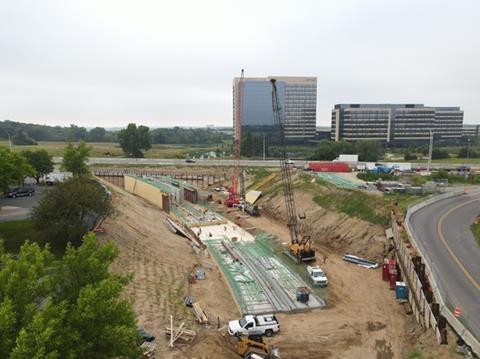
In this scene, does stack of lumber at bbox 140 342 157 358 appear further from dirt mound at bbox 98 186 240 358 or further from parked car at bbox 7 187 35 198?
parked car at bbox 7 187 35 198

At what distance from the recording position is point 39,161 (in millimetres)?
72875

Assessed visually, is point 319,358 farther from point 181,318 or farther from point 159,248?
point 159,248

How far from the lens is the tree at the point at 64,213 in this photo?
3465 cm

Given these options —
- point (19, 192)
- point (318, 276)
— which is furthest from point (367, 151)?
point (19, 192)

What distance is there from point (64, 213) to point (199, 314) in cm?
1695

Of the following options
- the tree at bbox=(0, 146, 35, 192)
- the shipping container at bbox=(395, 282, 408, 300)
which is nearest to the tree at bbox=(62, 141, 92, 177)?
the tree at bbox=(0, 146, 35, 192)

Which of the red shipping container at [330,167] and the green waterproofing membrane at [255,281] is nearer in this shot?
the green waterproofing membrane at [255,281]

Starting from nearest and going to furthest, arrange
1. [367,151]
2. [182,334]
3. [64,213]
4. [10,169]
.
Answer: [182,334] → [64,213] → [10,169] → [367,151]

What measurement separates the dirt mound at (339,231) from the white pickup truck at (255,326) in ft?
68.5

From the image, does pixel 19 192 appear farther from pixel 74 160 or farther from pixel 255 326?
pixel 255 326

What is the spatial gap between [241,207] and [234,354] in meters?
47.3

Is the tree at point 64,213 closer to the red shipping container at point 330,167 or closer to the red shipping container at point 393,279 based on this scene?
the red shipping container at point 393,279

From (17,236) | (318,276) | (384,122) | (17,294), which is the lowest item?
(318,276)

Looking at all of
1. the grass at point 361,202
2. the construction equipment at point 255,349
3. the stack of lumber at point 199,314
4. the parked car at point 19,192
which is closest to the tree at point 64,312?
the construction equipment at point 255,349
